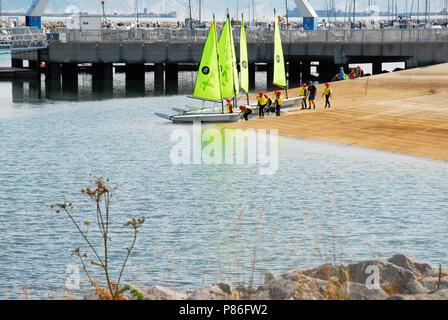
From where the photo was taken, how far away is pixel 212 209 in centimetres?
2388

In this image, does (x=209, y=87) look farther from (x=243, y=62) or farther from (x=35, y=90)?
(x=35, y=90)

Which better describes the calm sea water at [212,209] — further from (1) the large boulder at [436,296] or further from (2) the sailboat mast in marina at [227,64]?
(2) the sailboat mast in marina at [227,64]

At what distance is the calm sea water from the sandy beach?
1988 millimetres

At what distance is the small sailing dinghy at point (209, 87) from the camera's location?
44594 millimetres

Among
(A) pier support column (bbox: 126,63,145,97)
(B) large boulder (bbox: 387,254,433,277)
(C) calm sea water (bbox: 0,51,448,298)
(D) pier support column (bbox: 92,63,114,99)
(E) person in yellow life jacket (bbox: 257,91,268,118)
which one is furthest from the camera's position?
(A) pier support column (bbox: 126,63,145,97)

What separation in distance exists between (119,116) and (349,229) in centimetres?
3390

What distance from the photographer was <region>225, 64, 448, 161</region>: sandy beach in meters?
36.8

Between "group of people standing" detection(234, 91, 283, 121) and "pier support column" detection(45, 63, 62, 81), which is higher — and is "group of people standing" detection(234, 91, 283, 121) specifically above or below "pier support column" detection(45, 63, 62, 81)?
below

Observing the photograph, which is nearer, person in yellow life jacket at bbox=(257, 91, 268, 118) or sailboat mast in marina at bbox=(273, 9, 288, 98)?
person in yellow life jacket at bbox=(257, 91, 268, 118)

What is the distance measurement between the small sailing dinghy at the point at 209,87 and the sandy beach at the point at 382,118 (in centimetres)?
123

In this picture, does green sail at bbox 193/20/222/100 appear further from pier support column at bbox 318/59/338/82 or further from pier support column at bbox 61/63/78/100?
pier support column at bbox 61/63/78/100

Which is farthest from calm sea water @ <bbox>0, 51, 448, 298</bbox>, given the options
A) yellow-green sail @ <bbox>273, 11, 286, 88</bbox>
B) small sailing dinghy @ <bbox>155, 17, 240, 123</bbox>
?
yellow-green sail @ <bbox>273, 11, 286, 88</bbox>

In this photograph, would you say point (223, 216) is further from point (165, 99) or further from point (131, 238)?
point (165, 99)

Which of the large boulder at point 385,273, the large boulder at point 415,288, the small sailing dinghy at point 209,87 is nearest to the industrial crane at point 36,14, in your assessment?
the small sailing dinghy at point 209,87
